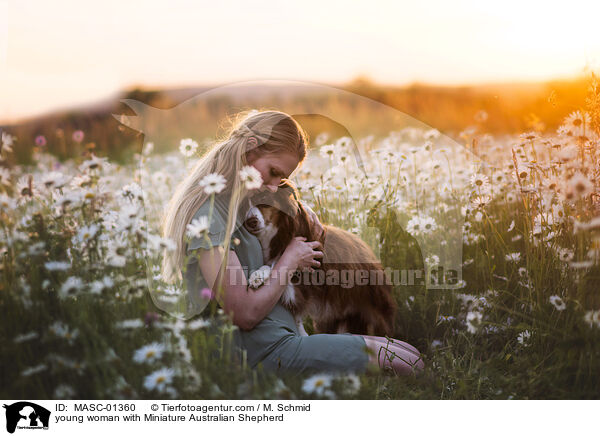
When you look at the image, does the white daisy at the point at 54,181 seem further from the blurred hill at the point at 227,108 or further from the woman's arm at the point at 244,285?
the woman's arm at the point at 244,285

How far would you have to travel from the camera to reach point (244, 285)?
2244 millimetres

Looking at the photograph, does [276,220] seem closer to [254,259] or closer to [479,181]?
[254,259]

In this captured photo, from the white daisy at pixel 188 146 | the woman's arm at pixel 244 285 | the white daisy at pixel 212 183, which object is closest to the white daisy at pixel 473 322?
the woman's arm at pixel 244 285

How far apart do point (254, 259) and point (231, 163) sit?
0.48 m

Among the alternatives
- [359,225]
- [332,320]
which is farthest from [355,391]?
[359,225]

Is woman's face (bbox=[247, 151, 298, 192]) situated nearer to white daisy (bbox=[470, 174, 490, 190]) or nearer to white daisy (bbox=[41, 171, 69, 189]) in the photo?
white daisy (bbox=[41, 171, 69, 189])

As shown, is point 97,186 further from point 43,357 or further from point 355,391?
point 355,391

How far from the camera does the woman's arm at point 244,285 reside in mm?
2182

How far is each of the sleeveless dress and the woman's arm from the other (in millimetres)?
51

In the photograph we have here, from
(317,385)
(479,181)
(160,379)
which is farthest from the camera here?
(479,181)

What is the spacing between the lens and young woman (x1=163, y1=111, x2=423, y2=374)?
2.22m

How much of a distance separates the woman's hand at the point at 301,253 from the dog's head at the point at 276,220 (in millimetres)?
64
